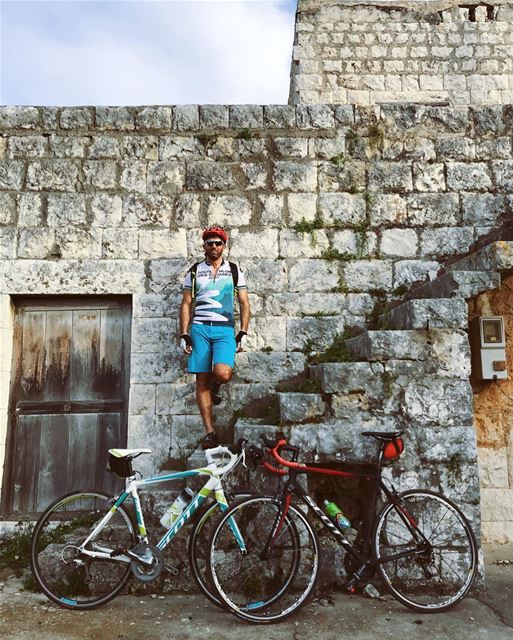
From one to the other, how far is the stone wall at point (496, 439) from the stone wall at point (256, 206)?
635mm

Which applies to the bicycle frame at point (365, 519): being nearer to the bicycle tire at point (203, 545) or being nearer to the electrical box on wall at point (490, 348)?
the bicycle tire at point (203, 545)

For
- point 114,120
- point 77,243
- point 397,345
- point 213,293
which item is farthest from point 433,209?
point 77,243

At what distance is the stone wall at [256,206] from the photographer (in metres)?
4.79

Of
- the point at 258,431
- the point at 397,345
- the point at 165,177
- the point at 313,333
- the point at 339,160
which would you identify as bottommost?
the point at 258,431

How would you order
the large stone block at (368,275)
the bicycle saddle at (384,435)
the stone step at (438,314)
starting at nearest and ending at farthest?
the bicycle saddle at (384,435), the stone step at (438,314), the large stone block at (368,275)

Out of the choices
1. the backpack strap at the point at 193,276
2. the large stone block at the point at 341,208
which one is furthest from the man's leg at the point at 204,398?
the large stone block at the point at 341,208

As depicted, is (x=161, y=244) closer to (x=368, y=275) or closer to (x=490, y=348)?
(x=368, y=275)

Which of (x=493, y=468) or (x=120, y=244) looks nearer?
(x=493, y=468)

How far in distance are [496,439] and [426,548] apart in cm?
153

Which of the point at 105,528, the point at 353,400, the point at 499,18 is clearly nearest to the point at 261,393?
the point at 353,400

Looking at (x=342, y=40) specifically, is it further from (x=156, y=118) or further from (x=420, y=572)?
(x=420, y=572)

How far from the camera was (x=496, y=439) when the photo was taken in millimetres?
4641

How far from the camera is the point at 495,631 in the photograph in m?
3.16

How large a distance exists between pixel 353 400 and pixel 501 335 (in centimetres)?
153
